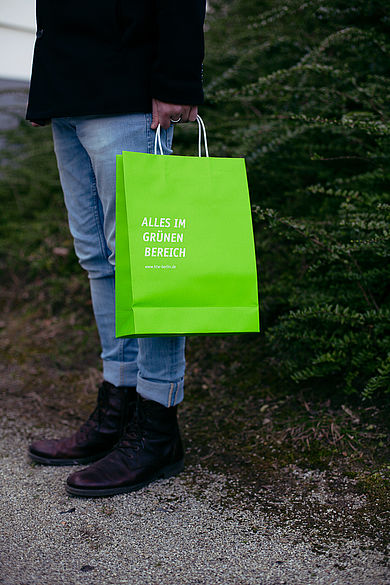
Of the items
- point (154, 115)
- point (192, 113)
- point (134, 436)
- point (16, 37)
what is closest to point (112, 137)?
point (154, 115)

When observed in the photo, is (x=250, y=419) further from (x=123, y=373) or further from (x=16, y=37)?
(x=16, y=37)

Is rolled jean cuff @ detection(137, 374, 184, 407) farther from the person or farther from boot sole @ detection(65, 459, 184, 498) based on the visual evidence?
boot sole @ detection(65, 459, 184, 498)

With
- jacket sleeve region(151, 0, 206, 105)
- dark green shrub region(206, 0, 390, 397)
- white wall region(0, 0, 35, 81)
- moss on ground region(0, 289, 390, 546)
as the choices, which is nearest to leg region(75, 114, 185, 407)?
jacket sleeve region(151, 0, 206, 105)

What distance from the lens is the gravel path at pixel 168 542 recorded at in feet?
4.23

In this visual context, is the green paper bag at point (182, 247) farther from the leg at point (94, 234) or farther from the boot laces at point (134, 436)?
the boot laces at point (134, 436)

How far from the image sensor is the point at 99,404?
1.91m

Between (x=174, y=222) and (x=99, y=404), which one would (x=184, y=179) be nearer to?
(x=174, y=222)

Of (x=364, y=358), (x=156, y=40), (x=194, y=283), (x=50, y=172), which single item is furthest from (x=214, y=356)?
(x=50, y=172)

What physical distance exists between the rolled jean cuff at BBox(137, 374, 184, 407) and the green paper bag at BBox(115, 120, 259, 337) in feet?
1.02

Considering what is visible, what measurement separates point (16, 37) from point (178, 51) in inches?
113

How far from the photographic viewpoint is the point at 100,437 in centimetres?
187

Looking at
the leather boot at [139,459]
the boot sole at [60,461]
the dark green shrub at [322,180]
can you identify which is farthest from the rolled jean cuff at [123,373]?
the dark green shrub at [322,180]

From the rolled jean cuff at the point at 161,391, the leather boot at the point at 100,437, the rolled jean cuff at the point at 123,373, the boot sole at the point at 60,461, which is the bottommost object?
the boot sole at the point at 60,461

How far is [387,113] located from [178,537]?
160 centimetres
